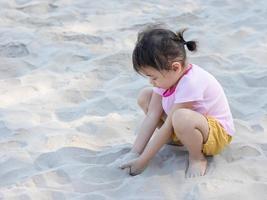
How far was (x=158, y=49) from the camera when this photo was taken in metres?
2.32

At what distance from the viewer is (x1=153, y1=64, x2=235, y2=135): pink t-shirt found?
2391 mm

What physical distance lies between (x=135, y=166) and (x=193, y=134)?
0.29 meters

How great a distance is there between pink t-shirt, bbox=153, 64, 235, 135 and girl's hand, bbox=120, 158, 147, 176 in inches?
9.0

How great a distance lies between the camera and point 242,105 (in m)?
3.05

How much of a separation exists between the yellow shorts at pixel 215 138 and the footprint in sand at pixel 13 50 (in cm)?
165

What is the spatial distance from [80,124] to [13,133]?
1.04 ft

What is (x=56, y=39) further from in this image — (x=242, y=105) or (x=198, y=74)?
(x=198, y=74)

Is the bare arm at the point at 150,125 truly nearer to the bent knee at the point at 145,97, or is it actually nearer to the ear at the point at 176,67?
the bent knee at the point at 145,97

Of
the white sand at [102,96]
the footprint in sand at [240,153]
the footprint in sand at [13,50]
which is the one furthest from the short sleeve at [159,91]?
the footprint in sand at [13,50]

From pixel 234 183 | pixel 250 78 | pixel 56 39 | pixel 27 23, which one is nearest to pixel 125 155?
pixel 234 183

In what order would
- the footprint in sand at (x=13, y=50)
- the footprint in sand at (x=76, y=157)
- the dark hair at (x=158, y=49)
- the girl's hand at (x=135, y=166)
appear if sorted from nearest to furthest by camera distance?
the dark hair at (x=158, y=49) → the girl's hand at (x=135, y=166) → the footprint in sand at (x=76, y=157) → the footprint in sand at (x=13, y=50)

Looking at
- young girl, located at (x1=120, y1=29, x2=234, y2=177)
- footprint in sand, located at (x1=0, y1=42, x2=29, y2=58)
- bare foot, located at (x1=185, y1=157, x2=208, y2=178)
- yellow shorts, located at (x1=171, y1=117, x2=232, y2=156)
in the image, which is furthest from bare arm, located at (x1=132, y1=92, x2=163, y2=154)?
footprint in sand, located at (x1=0, y1=42, x2=29, y2=58)

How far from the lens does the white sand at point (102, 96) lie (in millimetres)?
2414

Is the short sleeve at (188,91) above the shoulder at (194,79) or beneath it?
beneath
